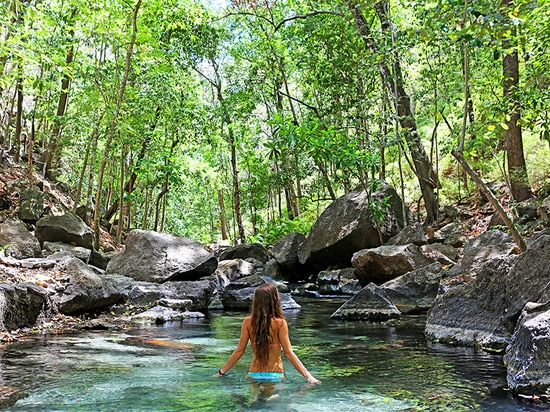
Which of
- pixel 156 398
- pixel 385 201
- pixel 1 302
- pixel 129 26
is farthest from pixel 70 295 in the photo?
pixel 385 201

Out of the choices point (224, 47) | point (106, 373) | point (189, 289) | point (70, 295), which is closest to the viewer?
point (106, 373)

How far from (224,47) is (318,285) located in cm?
1386


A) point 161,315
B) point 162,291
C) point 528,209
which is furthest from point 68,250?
point 528,209

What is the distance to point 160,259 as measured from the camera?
12773 mm

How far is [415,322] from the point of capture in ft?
30.7

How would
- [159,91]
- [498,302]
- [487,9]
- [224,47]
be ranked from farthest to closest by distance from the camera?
[224,47] < [159,91] < [498,302] < [487,9]

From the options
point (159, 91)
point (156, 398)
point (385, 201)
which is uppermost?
point (159, 91)

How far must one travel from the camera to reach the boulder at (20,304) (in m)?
7.54

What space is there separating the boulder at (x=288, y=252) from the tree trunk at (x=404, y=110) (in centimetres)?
490

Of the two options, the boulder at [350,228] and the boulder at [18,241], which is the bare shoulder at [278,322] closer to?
the boulder at [18,241]

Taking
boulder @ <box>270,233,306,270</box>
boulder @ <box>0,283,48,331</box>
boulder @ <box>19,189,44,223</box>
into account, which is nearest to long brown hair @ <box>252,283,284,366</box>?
boulder @ <box>0,283,48,331</box>

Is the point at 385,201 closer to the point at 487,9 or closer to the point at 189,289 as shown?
the point at 189,289

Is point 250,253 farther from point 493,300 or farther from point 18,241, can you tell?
point 493,300

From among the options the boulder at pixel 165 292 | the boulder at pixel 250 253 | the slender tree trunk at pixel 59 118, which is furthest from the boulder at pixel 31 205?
the boulder at pixel 250 253
